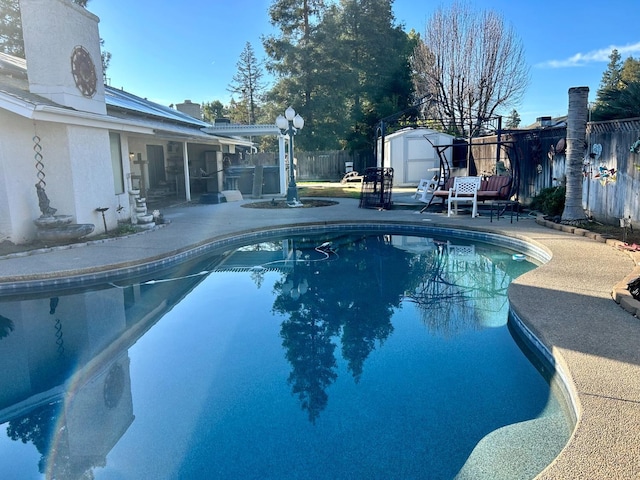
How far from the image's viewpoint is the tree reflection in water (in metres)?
3.56

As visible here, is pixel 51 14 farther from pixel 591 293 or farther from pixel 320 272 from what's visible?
pixel 591 293

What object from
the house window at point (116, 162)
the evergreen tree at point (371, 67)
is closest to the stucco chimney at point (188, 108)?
the evergreen tree at point (371, 67)

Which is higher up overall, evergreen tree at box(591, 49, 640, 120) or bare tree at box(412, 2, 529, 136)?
bare tree at box(412, 2, 529, 136)

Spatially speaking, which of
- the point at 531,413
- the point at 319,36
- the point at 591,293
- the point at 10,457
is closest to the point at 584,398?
the point at 531,413

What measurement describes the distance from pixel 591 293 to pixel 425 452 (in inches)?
104

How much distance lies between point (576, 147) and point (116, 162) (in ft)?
28.9

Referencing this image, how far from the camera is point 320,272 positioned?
6465 mm

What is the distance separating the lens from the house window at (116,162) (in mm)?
8734

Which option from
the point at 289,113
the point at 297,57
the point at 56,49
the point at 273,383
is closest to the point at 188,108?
the point at 297,57

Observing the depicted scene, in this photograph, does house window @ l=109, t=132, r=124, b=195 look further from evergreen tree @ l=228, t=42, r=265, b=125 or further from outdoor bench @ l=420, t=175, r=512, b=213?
evergreen tree @ l=228, t=42, r=265, b=125

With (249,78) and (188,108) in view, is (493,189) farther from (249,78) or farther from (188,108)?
(249,78)

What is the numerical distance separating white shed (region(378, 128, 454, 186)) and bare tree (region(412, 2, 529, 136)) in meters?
2.17

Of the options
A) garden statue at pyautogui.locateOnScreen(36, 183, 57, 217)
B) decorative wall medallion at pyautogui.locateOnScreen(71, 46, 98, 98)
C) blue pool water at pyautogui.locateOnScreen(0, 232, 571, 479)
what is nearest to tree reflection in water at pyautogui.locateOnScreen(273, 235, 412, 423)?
blue pool water at pyautogui.locateOnScreen(0, 232, 571, 479)

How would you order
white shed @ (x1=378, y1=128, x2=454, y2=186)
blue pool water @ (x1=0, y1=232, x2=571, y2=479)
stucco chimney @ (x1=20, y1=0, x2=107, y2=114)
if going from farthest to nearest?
white shed @ (x1=378, y1=128, x2=454, y2=186)
stucco chimney @ (x1=20, y1=0, x2=107, y2=114)
blue pool water @ (x1=0, y1=232, x2=571, y2=479)
